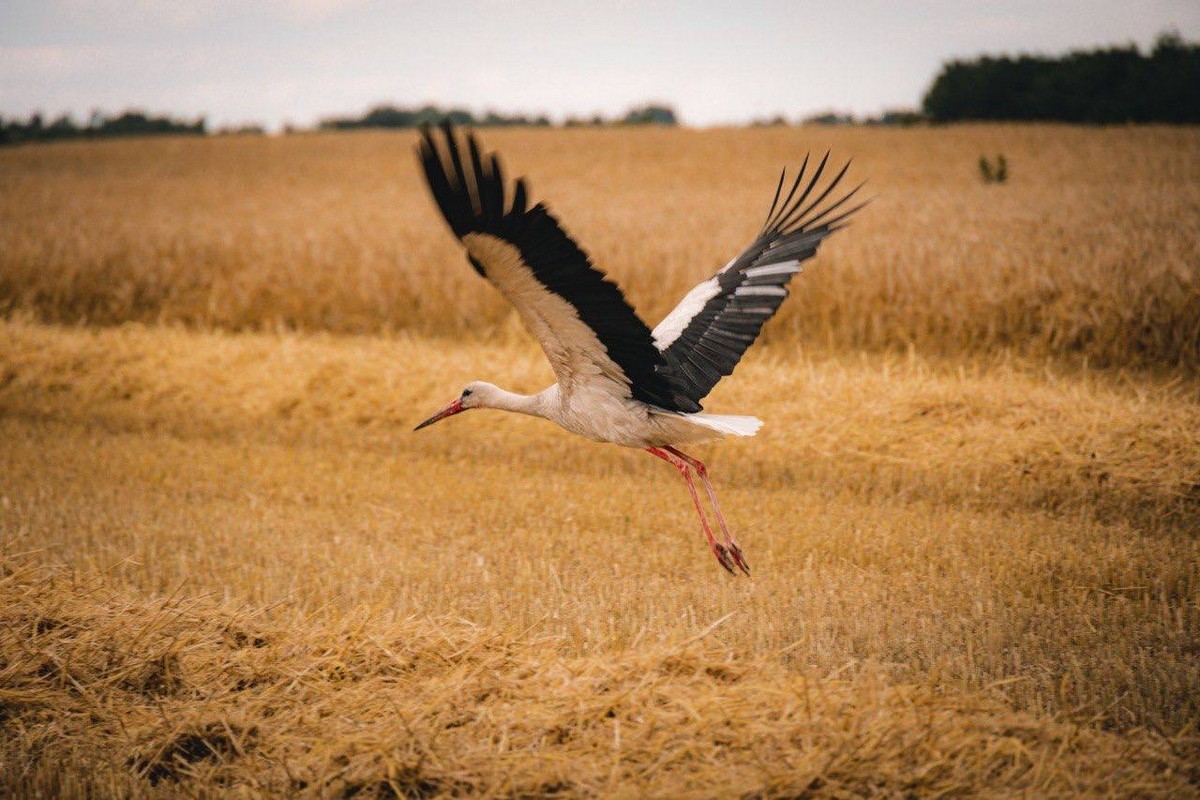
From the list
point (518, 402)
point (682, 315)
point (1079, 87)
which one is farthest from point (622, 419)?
point (1079, 87)

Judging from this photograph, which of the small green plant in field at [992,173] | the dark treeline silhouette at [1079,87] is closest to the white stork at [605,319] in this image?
the small green plant in field at [992,173]

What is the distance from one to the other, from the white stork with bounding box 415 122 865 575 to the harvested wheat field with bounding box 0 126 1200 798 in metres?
0.94

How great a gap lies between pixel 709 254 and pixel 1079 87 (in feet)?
124

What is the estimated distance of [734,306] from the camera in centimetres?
638

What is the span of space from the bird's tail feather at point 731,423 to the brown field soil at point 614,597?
0.93 metres

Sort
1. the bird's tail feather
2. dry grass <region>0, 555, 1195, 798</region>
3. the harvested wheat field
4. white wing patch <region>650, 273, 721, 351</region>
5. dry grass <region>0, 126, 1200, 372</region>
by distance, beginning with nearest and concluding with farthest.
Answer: dry grass <region>0, 555, 1195, 798</region> → the harvested wheat field → the bird's tail feather → white wing patch <region>650, 273, 721, 351</region> → dry grass <region>0, 126, 1200, 372</region>

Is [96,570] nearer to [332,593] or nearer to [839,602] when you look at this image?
[332,593]

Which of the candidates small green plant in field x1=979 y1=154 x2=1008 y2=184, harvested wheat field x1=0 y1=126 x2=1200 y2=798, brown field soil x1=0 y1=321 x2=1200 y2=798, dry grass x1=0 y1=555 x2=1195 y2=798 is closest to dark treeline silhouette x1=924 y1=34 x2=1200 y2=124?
small green plant in field x1=979 y1=154 x2=1008 y2=184

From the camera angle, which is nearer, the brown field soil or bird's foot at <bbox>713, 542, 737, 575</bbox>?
the brown field soil

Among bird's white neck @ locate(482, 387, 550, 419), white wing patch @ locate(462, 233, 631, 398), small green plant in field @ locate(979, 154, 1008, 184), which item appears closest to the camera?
white wing patch @ locate(462, 233, 631, 398)

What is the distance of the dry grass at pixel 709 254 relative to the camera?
10.8 metres

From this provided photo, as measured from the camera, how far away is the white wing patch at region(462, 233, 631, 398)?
4.29 meters

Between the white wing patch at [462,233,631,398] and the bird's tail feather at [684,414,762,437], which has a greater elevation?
the white wing patch at [462,233,631,398]

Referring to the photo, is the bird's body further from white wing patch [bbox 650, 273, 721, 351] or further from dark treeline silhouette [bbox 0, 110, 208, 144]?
dark treeline silhouette [bbox 0, 110, 208, 144]
